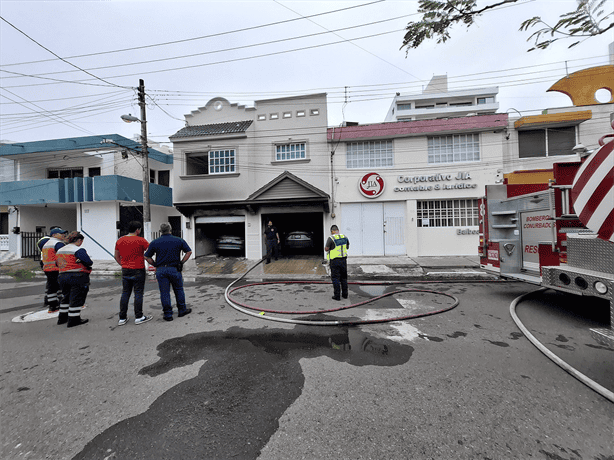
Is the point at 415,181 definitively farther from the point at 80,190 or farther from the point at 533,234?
the point at 80,190

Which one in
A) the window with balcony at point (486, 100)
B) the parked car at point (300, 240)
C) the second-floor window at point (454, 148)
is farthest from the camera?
the window with balcony at point (486, 100)

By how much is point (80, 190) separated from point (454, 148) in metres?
19.6

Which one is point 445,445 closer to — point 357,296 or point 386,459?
point 386,459

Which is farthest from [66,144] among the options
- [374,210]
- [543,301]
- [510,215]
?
[543,301]

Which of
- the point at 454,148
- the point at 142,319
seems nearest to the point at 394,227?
the point at 454,148

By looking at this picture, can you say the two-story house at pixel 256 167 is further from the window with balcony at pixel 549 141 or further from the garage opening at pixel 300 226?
the window with balcony at pixel 549 141

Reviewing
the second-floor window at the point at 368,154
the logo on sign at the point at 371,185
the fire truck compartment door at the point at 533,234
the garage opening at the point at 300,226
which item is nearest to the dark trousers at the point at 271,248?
the garage opening at the point at 300,226

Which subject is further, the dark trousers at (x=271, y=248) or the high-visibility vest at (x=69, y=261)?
the dark trousers at (x=271, y=248)

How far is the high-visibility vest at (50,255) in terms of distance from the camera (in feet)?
17.8

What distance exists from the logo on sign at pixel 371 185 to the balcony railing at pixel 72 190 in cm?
1189

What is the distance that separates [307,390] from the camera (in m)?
2.64

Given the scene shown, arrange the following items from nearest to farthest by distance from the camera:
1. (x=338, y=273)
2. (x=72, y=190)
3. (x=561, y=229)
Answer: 1. (x=561, y=229)
2. (x=338, y=273)
3. (x=72, y=190)

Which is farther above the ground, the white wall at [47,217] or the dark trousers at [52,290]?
the white wall at [47,217]

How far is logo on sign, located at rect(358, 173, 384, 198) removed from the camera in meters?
12.0
